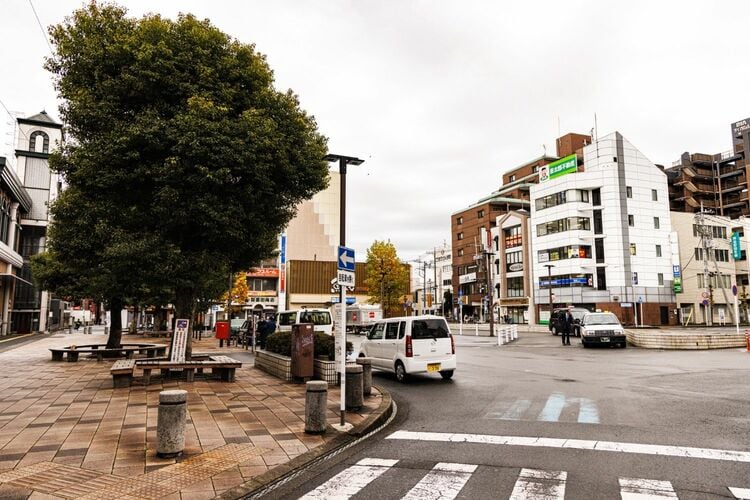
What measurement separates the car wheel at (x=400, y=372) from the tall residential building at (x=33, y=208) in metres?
41.5

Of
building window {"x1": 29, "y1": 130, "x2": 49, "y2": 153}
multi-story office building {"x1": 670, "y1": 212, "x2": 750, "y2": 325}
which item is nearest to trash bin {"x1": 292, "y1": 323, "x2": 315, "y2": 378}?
building window {"x1": 29, "y1": 130, "x2": 49, "y2": 153}

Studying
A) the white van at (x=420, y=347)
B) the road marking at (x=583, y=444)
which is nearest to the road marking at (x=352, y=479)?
the road marking at (x=583, y=444)

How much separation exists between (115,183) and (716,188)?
90.2 m

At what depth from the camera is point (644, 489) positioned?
16.0ft

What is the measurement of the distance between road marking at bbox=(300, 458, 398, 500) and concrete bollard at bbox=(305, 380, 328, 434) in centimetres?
124

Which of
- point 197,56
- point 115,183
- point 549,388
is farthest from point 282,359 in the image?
point 197,56

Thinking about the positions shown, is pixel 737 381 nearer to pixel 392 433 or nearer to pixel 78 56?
pixel 392 433

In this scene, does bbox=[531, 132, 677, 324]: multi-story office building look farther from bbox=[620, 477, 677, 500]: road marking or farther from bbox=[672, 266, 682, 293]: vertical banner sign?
bbox=[620, 477, 677, 500]: road marking

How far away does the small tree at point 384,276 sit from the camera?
5569cm

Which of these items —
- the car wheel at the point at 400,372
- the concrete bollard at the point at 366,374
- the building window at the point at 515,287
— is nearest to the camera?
the concrete bollard at the point at 366,374

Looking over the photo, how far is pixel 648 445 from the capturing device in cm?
655

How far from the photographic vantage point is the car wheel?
43.2ft

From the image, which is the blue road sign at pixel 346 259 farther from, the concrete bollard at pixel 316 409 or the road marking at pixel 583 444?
the road marking at pixel 583 444

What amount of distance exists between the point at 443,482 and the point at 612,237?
55.3m
